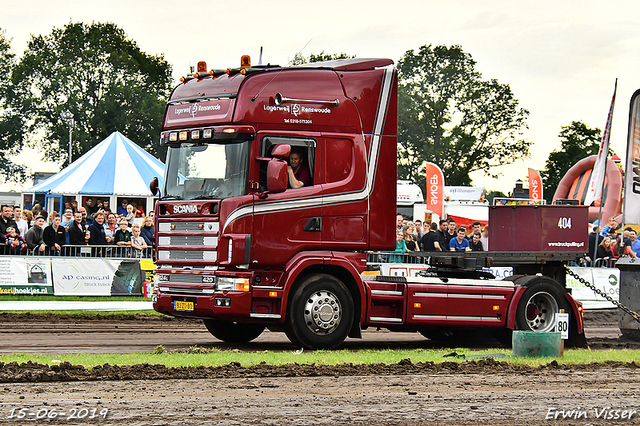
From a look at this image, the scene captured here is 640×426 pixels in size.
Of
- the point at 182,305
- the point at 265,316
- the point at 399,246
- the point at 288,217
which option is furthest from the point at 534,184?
the point at 182,305

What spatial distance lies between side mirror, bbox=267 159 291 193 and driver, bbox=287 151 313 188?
522 mm

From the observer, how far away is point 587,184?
41.0 metres

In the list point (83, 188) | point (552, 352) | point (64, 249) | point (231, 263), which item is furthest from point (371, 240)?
point (83, 188)

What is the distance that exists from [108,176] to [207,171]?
21193 millimetres

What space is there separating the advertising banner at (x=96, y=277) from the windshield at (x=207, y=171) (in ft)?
27.1

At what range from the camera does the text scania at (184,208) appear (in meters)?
12.3

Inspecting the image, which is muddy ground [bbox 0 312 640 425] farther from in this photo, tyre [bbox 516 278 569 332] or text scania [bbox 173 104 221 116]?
text scania [bbox 173 104 221 116]

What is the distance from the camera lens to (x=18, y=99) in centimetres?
7656

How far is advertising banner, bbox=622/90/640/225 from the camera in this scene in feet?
56.5

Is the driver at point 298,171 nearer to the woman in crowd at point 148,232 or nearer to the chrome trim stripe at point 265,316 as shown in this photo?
the chrome trim stripe at point 265,316

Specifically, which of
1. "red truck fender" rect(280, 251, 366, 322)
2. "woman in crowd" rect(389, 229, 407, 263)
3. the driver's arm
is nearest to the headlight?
"red truck fender" rect(280, 251, 366, 322)

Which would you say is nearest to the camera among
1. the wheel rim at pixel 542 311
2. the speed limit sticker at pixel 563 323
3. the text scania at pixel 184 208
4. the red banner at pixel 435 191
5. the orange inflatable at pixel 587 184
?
the text scania at pixel 184 208

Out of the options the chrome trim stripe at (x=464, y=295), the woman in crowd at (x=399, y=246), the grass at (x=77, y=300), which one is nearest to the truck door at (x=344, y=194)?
the chrome trim stripe at (x=464, y=295)

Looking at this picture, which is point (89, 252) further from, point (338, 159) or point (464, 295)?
point (464, 295)
